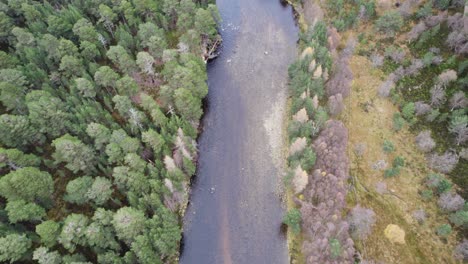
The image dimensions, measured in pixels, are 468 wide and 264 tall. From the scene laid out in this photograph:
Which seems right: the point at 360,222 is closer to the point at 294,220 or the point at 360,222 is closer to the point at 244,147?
the point at 294,220

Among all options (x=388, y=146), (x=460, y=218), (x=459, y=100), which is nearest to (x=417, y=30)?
(x=459, y=100)

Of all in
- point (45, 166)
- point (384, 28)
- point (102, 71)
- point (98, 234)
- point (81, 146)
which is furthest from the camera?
point (384, 28)

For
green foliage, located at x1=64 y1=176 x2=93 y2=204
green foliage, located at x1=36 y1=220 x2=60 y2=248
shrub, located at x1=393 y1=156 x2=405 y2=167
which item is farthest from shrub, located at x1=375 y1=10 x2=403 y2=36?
green foliage, located at x1=36 y1=220 x2=60 y2=248

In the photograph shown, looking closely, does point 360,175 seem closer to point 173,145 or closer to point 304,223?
point 304,223

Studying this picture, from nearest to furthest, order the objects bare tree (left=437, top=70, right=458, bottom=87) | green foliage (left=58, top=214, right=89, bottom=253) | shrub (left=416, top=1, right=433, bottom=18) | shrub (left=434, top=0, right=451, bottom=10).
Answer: green foliage (left=58, top=214, right=89, bottom=253), bare tree (left=437, top=70, right=458, bottom=87), shrub (left=434, top=0, right=451, bottom=10), shrub (left=416, top=1, right=433, bottom=18)

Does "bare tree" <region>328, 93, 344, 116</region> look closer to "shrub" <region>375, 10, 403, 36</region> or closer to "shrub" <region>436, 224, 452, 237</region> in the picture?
"shrub" <region>436, 224, 452, 237</region>

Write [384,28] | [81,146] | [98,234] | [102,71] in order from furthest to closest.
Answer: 1. [384,28]
2. [102,71]
3. [81,146]
4. [98,234]

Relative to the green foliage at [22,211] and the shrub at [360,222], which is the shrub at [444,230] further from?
the green foliage at [22,211]

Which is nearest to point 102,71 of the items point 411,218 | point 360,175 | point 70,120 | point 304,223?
point 70,120
